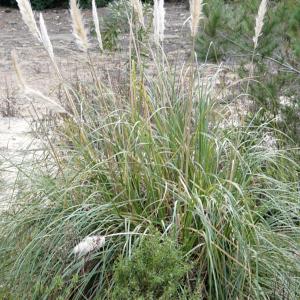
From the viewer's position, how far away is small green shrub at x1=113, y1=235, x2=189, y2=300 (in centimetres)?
269

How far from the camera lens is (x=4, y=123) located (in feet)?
25.3

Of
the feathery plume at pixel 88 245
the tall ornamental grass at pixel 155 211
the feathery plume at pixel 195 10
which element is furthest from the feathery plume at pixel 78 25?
the feathery plume at pixel 88 245

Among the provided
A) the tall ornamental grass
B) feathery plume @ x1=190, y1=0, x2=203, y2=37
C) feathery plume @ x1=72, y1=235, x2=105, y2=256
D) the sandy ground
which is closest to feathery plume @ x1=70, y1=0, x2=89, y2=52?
the tall ornamental grass

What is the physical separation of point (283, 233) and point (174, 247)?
0.74 m

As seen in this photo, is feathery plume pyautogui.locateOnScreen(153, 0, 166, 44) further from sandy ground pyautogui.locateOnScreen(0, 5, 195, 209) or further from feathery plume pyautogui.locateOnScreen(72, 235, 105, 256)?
feathery plume pyautogui.locateOnScreen(72, 235, 105, 256)

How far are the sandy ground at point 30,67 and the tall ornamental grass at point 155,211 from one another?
1.26 feet

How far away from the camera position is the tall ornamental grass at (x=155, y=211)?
2930 millimetres

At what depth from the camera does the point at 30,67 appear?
11062mm

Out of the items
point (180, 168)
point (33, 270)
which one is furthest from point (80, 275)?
point (180, 168)

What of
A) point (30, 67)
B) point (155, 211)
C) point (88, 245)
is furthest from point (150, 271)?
point (30, 67)

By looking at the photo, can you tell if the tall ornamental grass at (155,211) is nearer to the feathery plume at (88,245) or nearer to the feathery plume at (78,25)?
the feathery plume at (88,245)

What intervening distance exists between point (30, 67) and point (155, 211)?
8.32m

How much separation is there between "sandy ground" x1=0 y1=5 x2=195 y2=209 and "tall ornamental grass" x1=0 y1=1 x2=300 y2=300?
1.26 ft

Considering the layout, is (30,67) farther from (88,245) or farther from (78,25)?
(88,245)
